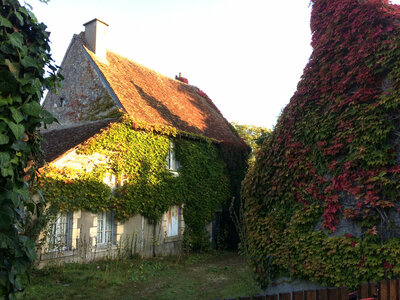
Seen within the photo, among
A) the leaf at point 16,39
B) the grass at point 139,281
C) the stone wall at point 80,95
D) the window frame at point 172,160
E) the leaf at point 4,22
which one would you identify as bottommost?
the grass at point 139,281

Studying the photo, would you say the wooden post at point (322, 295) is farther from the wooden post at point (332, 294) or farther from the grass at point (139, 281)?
the grass at point (139, 281)

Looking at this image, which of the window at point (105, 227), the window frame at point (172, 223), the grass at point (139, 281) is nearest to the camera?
the grass at point (139, 281)

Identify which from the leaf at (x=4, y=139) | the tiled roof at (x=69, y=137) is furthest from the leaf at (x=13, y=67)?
the tiled roof at (x=69, y=137)

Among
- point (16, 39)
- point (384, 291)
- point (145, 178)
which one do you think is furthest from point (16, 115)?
point (145, 178)

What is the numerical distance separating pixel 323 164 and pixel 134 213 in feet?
25.1

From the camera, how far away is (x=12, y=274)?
2438 millimetres

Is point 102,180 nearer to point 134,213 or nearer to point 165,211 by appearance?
point 134,213

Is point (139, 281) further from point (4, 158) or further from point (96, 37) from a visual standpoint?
point (96, 37)

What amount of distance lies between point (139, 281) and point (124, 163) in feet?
14.3

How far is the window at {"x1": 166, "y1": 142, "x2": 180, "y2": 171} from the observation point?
44.9 ft

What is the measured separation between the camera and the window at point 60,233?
9.30 metres

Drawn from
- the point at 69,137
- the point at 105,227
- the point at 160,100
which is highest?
the point at 160,100

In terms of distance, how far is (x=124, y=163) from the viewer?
11672 millimetres

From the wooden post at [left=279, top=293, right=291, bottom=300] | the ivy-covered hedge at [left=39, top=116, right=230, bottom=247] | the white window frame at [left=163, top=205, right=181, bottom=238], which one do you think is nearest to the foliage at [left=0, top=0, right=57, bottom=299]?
the wooden post at [left=279, top=293, right=291, bottom=300]
